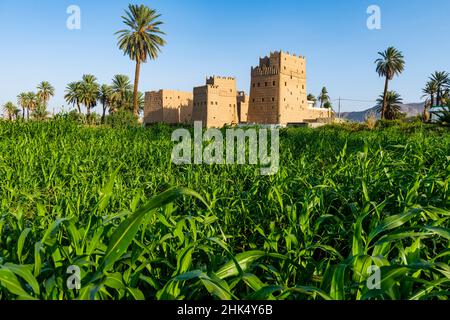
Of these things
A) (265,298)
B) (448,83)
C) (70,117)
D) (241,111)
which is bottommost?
(265,298)

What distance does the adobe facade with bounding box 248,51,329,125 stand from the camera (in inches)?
2507

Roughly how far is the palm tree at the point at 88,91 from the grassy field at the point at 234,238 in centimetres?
6092

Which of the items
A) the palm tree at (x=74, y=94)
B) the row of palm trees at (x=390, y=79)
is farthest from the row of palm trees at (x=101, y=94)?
the row of palm trees at (x=390, y=79)

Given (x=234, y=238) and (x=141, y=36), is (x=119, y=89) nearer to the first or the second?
(x=141, y=36)

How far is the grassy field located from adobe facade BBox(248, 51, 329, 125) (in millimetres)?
59049

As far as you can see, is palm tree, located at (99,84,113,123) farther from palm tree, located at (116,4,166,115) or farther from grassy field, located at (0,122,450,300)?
grassy field, located at (0,122,450,300)

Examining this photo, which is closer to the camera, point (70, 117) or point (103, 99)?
point (70, 117)

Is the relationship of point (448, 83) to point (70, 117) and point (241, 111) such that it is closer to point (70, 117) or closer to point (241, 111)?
point (241, 111)

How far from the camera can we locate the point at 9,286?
4.52 feet

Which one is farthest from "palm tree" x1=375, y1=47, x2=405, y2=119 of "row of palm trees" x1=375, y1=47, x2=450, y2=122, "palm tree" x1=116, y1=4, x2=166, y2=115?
"palm tree" x1=116, y1=4, x2=166, y2=115

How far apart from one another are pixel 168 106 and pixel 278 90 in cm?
2566

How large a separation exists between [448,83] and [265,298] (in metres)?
74.8

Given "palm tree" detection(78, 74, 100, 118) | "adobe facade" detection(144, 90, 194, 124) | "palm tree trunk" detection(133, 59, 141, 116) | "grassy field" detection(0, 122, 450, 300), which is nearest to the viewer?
"grassy field" detection(0, 122, 450, 300)
